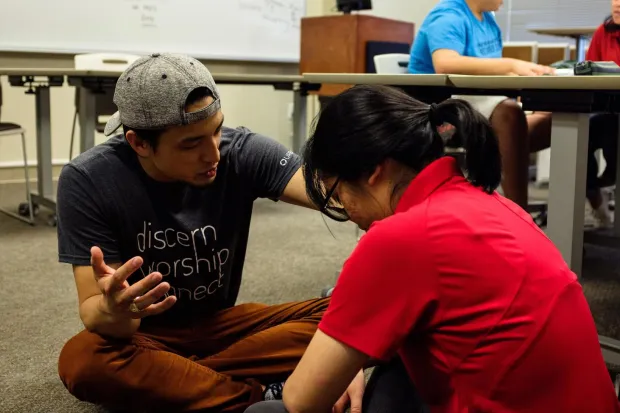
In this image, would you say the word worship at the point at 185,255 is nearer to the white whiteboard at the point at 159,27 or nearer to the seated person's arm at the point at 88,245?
the seated person's arm at the point at 88,245

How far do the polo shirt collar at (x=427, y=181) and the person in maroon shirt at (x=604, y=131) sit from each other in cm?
185

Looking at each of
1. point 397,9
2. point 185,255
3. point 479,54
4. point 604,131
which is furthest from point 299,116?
point 185,255

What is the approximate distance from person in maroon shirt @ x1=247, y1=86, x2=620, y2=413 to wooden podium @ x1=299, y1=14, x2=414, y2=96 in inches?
125

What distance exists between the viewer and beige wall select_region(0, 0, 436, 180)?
13.7 feet

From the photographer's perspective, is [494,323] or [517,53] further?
[517,53]

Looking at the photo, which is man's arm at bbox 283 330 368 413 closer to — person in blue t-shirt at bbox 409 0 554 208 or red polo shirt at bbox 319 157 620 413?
red polo shirt at bbox 319 157 620 413

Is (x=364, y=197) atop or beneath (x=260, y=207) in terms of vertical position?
atop

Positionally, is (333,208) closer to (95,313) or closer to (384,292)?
(384,292)

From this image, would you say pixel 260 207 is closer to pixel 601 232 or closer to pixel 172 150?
pixel 601 232

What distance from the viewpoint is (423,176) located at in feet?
2.68

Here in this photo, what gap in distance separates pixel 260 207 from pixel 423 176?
2.88 m

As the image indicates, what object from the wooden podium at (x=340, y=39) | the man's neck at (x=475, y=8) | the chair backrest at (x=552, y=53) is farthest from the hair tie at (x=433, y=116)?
the chair backrest at (x=552, y=53)

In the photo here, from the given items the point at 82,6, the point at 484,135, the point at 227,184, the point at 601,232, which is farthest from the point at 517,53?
the point at 484,135

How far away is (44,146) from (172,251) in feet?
6.99
